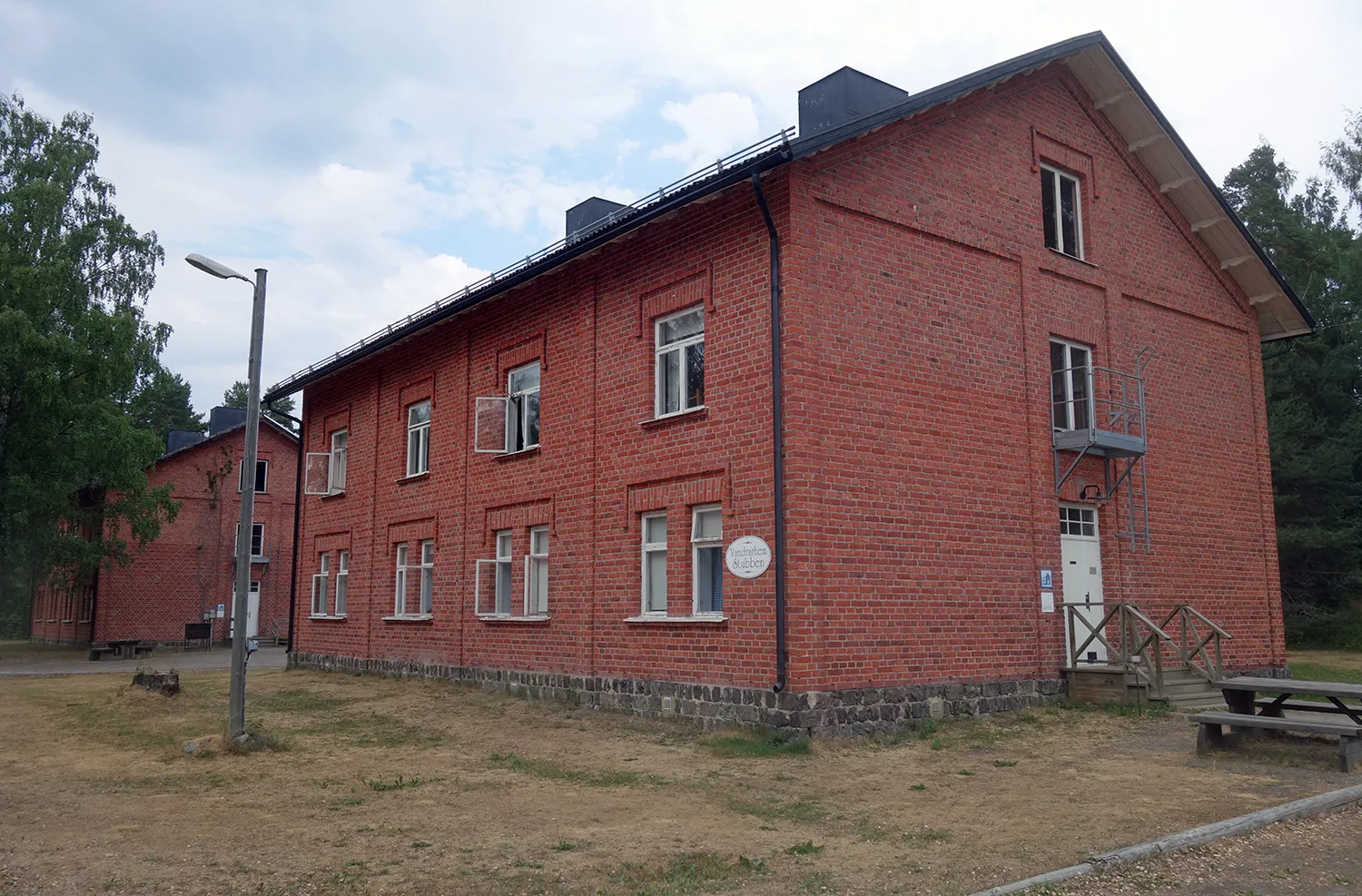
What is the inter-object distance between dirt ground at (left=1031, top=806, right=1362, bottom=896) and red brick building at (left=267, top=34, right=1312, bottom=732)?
540cm

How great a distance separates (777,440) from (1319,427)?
88.6 ft

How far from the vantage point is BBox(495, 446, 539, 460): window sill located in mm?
17609

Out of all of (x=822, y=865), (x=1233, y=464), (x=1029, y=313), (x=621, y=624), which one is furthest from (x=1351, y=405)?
(x=822, y=865)

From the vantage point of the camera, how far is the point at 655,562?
14992mm

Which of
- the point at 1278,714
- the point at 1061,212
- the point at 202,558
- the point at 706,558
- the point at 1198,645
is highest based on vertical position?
the point at 1061,212

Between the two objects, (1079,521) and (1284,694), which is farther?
(1079,521)

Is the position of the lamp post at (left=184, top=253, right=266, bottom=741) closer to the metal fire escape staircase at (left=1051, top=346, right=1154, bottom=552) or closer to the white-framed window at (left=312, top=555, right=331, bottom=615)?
the metal fire escape staircase at (left=1051, top=346, right=1154, bottom=552)

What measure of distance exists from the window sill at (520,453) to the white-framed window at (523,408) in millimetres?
83

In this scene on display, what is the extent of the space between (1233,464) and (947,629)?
802cm

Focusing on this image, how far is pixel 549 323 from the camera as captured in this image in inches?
697

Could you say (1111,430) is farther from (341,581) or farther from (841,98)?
(341,581)

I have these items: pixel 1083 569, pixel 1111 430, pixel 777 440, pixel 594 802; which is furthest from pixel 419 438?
pixel 594 802

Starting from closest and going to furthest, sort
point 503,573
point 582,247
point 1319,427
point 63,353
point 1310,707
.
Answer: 1. point 1310,707
2. point 582,247
3. point 503,573
4. point 63,353
5. point 1319,427

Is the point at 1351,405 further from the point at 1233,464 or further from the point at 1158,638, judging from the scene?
the point at 1158,638
